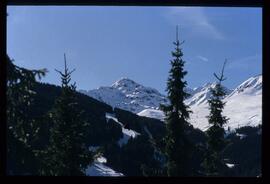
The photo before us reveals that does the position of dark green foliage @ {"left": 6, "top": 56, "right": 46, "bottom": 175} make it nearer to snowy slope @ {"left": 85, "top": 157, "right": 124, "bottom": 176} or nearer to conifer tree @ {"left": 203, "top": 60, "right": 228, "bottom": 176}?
snowy slope @ {"left": 85, "top": 157, "right": 124, "bottom": 176}

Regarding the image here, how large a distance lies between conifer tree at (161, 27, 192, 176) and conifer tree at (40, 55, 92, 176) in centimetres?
209

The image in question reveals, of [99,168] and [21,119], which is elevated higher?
[21,119]

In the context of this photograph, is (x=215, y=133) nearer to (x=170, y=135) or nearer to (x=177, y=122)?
(x=177, y=122)

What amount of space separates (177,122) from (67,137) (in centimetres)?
288

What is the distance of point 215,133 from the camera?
1405 cm

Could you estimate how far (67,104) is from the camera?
548 inches

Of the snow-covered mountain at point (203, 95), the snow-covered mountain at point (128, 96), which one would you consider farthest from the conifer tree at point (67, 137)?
the snow-covered mountain at point (128, 96)

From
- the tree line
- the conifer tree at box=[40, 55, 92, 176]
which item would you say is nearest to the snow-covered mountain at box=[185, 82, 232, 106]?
the tree line

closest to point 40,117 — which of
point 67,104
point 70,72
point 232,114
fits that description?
point 70,72

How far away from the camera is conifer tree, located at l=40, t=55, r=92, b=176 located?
13.1 m

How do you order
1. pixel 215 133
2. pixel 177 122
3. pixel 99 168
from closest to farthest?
1. pixel 215 133
2. pixel 177 122
3. pixel 99 168

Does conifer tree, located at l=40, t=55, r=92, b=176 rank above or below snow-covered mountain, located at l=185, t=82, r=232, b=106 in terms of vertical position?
below

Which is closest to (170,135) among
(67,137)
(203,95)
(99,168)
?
(67,137)
